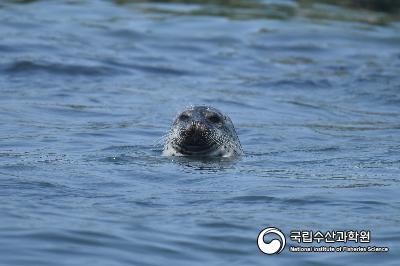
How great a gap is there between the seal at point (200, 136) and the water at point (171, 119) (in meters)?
0.31

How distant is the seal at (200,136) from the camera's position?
12859 mm

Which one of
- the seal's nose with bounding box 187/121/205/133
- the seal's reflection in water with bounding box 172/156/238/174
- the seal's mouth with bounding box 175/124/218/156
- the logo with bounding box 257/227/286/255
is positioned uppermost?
the seal's nose with bounding box 187/121/205/133

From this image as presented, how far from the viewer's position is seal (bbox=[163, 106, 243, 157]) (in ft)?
42.2

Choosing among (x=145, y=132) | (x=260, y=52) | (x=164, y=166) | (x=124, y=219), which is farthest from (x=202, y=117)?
(x=260, y=52)

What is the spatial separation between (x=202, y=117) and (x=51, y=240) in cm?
482

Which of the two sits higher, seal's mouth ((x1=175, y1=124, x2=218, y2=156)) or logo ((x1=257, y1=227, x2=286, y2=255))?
seal's mouth ((x1=175, y1=124, x2=218, y2=156))

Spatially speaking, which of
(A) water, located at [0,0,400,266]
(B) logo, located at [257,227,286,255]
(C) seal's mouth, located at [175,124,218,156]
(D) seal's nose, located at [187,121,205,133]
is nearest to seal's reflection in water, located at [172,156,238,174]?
(A) water, located at [0,0,400,266]

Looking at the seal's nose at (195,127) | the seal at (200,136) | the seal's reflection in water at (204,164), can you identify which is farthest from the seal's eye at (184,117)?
the seal's reflection in water at (204,164)

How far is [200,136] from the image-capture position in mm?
12875

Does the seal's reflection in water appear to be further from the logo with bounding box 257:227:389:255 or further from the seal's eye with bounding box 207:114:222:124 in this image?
the logo with bounding box 257:227:389:255

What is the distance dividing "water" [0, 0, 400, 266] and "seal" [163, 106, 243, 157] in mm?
308

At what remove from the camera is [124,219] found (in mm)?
9266

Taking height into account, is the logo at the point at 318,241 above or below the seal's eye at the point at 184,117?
below

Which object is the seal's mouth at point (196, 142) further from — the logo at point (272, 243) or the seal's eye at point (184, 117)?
the logo at point (272, 243)
